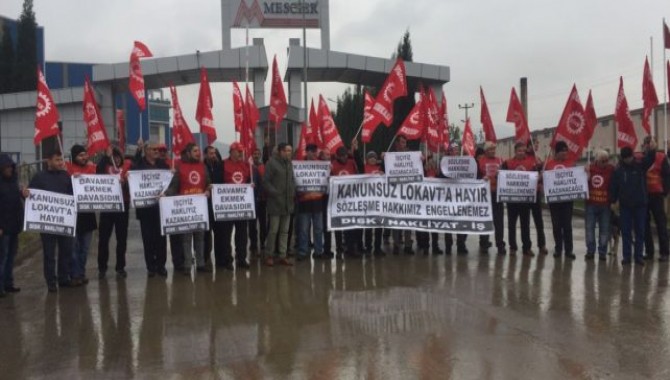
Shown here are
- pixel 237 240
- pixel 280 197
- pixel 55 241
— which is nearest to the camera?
pixel 55 241

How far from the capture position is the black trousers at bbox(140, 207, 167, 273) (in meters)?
9.87

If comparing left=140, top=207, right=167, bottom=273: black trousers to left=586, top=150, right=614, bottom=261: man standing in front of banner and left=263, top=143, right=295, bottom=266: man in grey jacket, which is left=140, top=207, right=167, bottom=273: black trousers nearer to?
left=263, top=143, right=295, bottom=266: man in grey jacket

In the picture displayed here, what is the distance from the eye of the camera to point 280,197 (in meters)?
10.4

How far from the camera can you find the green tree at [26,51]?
179ft

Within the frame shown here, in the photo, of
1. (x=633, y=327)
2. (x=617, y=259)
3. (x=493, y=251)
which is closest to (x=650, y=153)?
(x=617, y=259)

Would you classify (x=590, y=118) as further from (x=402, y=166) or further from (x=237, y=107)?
(x=237, y=107)

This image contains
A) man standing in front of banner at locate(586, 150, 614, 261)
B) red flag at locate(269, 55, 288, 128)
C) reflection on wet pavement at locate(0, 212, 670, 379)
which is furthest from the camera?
red flag at locate(269, 55, 288, 128)

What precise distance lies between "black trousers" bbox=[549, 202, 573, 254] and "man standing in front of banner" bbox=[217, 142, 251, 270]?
504cm

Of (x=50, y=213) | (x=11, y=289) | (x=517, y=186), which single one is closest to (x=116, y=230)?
(x=50, y=213)

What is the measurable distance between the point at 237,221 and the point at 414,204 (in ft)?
9.94

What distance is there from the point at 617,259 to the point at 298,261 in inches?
200

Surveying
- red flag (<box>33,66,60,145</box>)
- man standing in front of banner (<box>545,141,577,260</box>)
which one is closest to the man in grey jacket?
red flag (<box>33,66,60,145</box>)

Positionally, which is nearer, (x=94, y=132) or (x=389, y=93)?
(x=94, y=132)

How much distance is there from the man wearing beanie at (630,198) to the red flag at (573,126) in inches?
52.3
